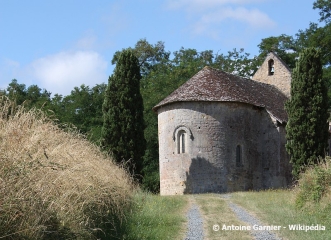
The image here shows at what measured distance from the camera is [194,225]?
40.8 feet

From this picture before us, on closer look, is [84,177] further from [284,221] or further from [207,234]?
[284,221]

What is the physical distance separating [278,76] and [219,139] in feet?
35.2

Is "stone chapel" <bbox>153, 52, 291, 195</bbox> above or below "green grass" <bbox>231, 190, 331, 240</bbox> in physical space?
above

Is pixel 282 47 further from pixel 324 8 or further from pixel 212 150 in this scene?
pixel 212 150

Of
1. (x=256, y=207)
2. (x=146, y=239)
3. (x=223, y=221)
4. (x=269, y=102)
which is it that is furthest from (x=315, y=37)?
(x=146, y=239)

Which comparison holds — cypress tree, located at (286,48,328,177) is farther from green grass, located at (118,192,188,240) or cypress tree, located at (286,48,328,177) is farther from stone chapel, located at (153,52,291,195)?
green grass, located at (118,192,188,240)

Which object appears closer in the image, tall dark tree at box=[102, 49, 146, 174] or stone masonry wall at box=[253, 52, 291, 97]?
tall dark tree at box=[102, 49, 146, 174]

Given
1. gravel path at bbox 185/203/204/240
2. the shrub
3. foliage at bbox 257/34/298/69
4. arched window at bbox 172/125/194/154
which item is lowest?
gravel path at bbox 185/203/204/240

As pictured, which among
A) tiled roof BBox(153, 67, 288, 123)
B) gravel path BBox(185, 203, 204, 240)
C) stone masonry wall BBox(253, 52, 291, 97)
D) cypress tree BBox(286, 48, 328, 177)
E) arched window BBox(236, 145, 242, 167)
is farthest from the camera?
stone masonry wall BBox(253, 52, 291, 97)

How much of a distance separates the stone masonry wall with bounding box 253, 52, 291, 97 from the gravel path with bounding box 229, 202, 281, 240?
18.5m

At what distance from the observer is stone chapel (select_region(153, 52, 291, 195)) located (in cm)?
2655

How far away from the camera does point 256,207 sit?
640 inches

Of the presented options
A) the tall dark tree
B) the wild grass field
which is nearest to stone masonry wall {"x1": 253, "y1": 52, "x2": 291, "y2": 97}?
the tall dark tree

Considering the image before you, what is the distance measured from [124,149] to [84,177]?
52.1 ft
